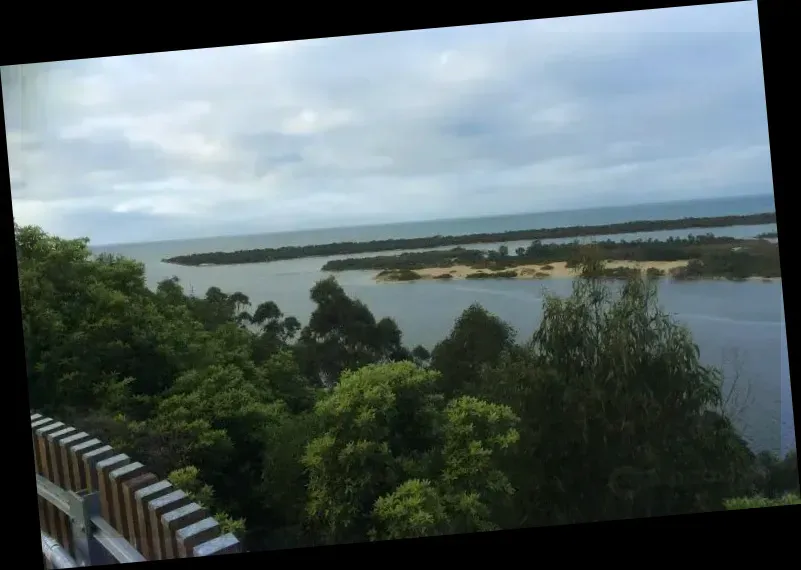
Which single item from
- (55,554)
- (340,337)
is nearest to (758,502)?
(340,337)

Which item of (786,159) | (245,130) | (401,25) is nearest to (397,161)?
(401,25)

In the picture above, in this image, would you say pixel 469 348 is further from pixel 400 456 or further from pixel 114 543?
pixel 114 543

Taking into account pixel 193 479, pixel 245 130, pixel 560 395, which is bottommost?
pixel 193 479

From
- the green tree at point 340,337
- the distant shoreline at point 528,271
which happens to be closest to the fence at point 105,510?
the green tree at point 340,337

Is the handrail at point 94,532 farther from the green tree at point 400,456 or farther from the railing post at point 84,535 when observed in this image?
the green tree at point 400,456

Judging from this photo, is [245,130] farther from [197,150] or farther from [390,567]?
[390,567]

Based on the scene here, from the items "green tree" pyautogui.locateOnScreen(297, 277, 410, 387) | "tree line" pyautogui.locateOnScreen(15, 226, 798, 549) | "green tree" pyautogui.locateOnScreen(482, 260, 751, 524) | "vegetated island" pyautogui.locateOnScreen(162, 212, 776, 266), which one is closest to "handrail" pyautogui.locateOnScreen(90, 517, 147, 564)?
"tree line" pyautogui.locateOnScreen(15, 226, 798, 549)

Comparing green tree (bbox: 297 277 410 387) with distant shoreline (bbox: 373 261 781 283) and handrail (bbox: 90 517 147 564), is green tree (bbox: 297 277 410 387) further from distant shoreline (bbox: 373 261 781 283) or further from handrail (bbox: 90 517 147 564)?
handrail (bbox: 90 517 147 564)
